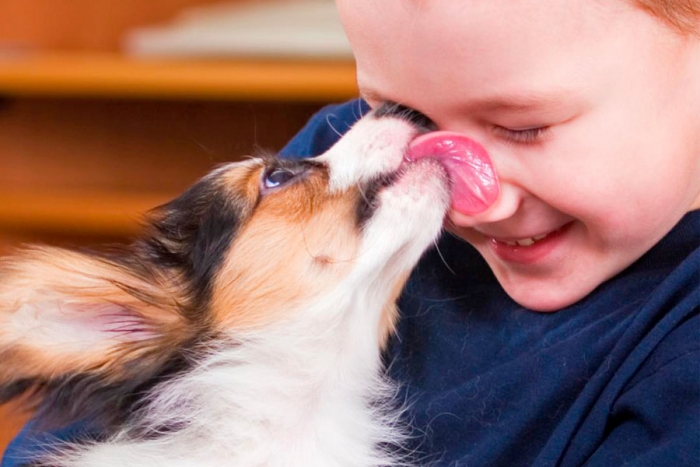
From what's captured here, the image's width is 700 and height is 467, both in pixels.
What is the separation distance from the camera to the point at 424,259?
4.63 ft

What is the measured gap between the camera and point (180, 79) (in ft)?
9.75

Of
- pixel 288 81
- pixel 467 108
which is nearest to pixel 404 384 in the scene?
pixel 467 108

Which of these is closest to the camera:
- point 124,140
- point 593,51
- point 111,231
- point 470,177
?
point 593,51

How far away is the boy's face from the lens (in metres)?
1.00

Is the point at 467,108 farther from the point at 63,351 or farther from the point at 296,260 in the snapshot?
the point at 63,351

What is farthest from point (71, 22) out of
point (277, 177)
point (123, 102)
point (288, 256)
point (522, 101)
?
point (522, 101)

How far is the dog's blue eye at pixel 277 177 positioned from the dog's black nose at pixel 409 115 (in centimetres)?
17

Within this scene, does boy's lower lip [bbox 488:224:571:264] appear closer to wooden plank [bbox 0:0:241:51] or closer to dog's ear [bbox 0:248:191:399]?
dog's ear [bbox 0:248:191:399]

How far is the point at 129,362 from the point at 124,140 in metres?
2.36

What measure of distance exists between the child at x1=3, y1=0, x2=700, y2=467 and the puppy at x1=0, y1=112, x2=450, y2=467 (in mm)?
82

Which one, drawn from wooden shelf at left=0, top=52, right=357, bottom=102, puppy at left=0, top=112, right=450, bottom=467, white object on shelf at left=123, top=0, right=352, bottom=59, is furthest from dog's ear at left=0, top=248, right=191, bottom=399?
white object on shelf at left=123, top=0, right=352, bottom=59

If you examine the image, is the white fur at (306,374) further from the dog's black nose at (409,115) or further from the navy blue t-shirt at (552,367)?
the navy blue t-shirt at (552,367)

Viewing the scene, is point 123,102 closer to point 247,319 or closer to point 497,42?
point 247,319

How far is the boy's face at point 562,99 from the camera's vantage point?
100 cm
